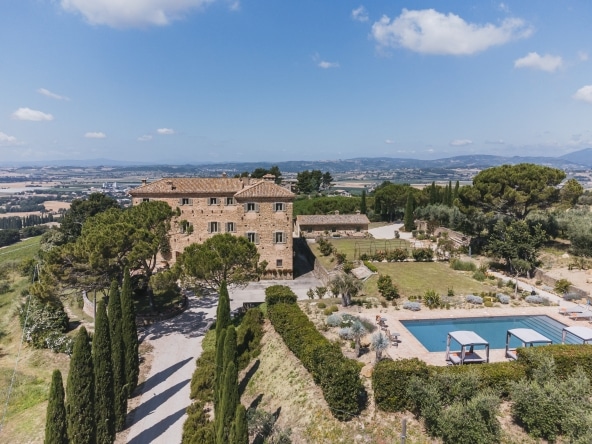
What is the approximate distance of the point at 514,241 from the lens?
106ft

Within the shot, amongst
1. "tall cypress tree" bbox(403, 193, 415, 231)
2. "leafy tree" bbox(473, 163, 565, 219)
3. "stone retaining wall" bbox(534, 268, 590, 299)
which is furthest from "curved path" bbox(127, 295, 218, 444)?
"tall cypress tree" bbox(403, 193, 415, 231)

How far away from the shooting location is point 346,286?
26.1 metres

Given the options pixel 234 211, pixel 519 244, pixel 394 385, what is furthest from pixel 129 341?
pixel 519 244

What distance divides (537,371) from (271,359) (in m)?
12.7

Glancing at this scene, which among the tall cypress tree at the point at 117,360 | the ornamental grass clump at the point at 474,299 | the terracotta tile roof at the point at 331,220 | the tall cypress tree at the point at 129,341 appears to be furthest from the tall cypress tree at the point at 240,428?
the terracotta tile roof at the point at 331,220

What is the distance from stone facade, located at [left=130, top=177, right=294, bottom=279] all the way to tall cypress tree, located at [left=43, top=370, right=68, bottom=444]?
23.4m

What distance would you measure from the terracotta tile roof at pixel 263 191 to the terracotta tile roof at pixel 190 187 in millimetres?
2811

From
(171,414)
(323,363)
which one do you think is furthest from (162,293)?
(323,363)

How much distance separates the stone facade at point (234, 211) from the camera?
36750mm

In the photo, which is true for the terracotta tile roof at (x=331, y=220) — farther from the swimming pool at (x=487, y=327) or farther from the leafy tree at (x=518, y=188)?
the swimming pool at (x=487, y=327)

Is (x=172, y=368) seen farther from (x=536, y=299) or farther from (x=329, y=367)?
(x=536, y=299)

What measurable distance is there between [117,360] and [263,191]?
21609 millimetres

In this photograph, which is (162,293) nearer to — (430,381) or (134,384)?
(134,384)

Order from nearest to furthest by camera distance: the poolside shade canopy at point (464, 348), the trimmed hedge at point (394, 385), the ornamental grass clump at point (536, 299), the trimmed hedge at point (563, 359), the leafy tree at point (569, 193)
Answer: the trimmed hedge at point (394, 385) < the trimmed hedge at point (563, 359) < the poolside shade canopy at point (464, 348) < the ornamental grass clump at point (536, 299) < the leafy tree at point (569, 193)
